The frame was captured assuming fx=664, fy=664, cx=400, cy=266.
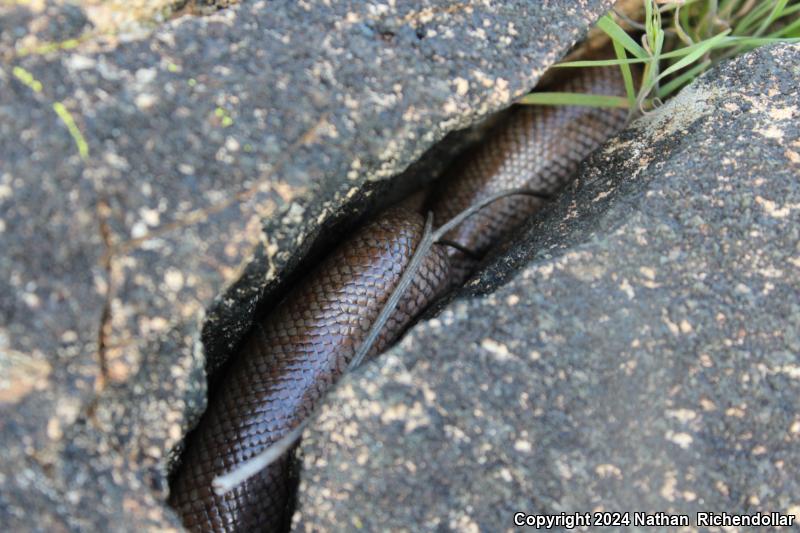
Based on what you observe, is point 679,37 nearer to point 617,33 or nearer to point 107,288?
point 617,33

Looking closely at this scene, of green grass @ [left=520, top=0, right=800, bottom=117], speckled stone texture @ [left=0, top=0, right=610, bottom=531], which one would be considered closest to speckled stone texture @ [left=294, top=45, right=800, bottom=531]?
speckled stone texture @ [left=0, top=0, right=610, bottom=531]

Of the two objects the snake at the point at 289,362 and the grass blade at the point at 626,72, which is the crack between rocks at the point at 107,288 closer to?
the snake at the point at 289,362

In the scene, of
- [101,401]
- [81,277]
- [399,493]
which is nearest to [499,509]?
[399,493]

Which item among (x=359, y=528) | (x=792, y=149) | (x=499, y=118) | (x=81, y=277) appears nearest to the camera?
(x=81, y=277)

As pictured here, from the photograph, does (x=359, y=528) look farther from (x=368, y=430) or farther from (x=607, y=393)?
(x=607, y=393)

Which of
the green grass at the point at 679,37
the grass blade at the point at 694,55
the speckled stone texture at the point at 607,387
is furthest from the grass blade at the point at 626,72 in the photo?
the speckled stone texture at the point at 607,387

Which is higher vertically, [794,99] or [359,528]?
[794,99]
